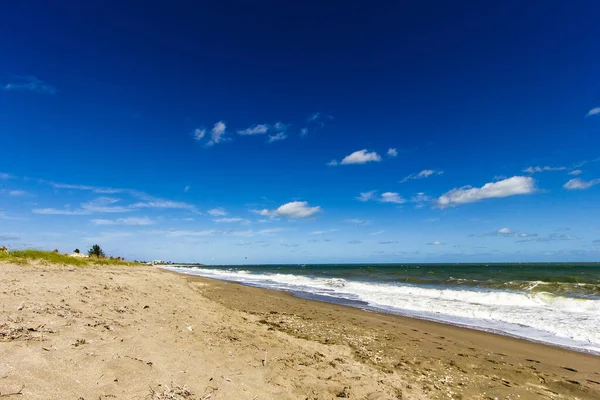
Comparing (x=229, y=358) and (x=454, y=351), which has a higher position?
(x=229, y=358)

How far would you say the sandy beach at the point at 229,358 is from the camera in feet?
13.4

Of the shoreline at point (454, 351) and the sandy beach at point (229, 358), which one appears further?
the shoreline at point (454, 351)

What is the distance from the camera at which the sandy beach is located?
4078 millimetres

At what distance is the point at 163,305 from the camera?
31.7 feet

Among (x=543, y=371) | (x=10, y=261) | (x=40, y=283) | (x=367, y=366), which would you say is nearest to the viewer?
(x=367, y=366)

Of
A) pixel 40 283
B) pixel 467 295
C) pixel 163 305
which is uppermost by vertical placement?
pixel 40 283

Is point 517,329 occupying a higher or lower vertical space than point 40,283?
lower

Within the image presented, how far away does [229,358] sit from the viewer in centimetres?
581

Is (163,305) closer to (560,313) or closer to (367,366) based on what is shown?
(367,366)

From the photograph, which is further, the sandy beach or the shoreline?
the shoreline

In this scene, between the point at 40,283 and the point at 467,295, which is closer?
the point at 40,283

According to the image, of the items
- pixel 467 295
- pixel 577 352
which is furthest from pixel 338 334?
pixel 467 295

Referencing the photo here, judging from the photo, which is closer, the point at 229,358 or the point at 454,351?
the point at 229,358

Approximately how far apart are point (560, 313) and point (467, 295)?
6.90m
